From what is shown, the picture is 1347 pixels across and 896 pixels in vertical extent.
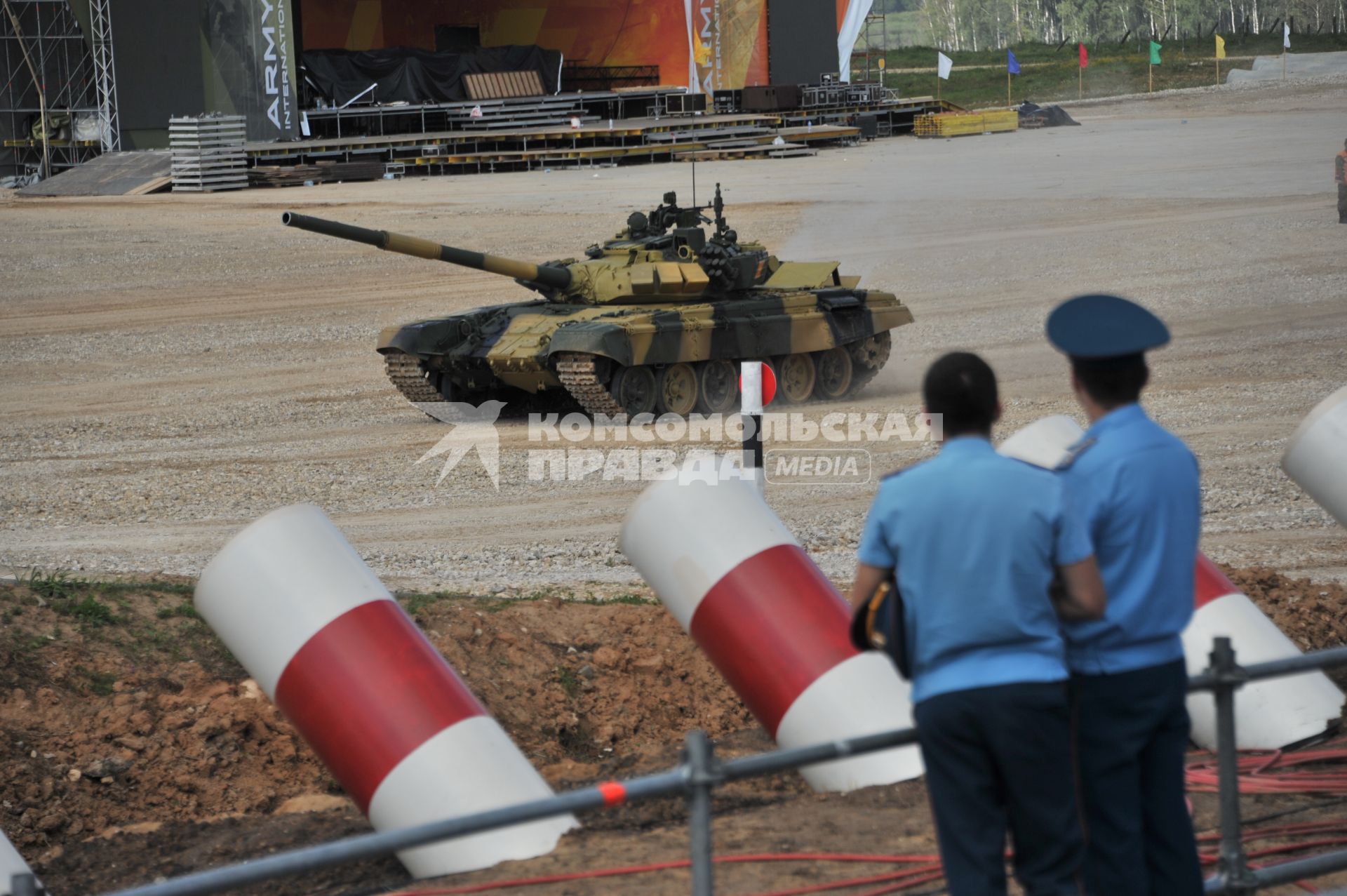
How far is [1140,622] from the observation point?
147 inches

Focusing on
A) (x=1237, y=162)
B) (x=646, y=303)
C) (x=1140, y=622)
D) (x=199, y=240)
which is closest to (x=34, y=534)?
(x=646, y=303)

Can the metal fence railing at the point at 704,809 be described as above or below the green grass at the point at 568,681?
above

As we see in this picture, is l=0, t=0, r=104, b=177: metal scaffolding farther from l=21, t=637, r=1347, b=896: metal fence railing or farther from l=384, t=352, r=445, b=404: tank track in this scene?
l=21, t=637, r=1347, b=896: metal fence railing

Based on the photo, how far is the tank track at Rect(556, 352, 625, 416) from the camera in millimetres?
15758

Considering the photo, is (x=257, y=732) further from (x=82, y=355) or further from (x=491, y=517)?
(x=82, y=355)

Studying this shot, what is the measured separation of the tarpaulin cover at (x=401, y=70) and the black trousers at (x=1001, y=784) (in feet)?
142

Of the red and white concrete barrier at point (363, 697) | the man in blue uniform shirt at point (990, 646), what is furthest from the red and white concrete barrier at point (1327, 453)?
the red and white concrete barrier at point (363, 697)

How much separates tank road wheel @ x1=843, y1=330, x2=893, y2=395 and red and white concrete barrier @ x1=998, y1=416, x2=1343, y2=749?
1269 cm

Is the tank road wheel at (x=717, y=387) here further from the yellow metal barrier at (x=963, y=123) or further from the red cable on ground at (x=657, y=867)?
the yellow metal barrier at (x=963, y=123)

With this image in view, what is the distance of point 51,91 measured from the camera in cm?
3894

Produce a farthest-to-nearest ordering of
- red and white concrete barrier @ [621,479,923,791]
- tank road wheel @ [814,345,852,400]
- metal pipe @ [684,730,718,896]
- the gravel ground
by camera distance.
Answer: tank road wheel @ [814,345,852,400] → the gravel ground → red and white concrete barrier @ [621,479,923,791] → metal pipe @ [684,730,718,896]

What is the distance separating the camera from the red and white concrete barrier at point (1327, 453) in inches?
221

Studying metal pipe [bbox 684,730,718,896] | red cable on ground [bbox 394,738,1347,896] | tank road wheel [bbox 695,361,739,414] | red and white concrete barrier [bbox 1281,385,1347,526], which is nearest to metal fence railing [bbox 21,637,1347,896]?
metal pipe [bbox 684,730,718,896]

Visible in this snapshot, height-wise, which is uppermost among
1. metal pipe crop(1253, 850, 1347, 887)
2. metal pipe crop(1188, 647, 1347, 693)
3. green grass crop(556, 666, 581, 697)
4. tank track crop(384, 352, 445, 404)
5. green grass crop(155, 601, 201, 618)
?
metal pipe crop(1188, 647, 1347, 693)
